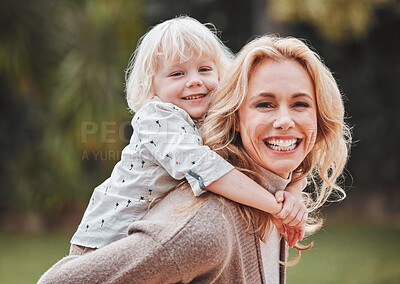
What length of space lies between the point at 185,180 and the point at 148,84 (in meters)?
0.73

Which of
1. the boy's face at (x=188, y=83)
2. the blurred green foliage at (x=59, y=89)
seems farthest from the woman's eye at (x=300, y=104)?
the blurred green foliage at (x=59, y=89)

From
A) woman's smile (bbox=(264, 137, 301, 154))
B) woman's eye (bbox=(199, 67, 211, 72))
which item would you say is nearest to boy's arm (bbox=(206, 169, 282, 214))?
woman's smile (bbox=(264, 137, 301, 154))

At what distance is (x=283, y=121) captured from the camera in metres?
1.84

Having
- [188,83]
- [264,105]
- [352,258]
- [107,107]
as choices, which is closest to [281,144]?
[264,105]

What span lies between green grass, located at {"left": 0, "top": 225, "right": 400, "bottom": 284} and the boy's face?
518 cm

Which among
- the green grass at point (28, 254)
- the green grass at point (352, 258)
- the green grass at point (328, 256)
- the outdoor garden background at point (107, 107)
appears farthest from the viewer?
the outdoor garden background at point (107, 107)

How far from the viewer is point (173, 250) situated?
5.38 ft

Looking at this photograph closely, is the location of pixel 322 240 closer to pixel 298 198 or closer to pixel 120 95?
pixel 120 95

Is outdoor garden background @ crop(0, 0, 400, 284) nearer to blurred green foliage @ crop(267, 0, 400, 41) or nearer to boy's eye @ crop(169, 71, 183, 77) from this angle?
blurred green foliage @ crop(267, 0, 400, 41)

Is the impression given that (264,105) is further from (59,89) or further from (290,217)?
(59,89)

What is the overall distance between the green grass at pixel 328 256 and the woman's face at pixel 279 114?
5546mm

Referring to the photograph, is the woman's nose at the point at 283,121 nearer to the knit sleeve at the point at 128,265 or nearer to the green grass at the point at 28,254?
the knit sleeve at the point at 128,265

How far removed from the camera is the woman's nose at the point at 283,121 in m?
1.84

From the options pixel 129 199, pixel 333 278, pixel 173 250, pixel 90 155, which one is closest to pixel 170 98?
pixel 129 199
